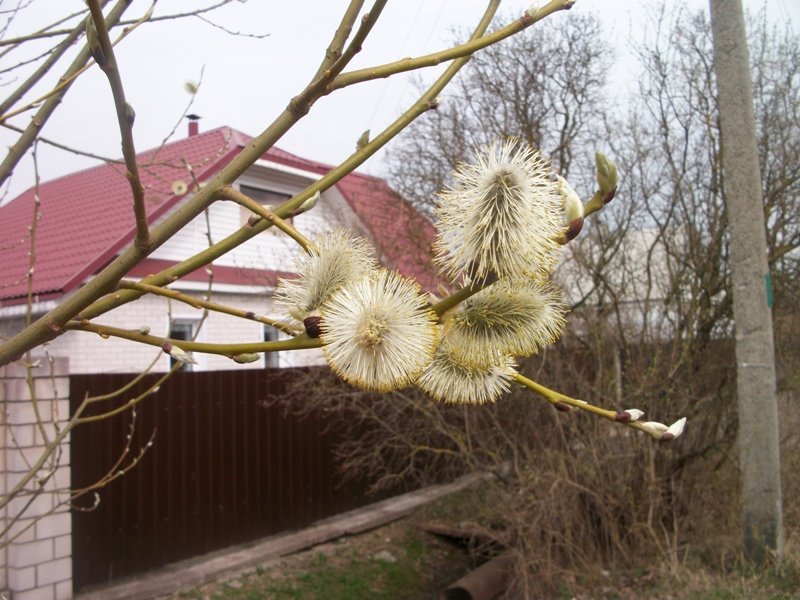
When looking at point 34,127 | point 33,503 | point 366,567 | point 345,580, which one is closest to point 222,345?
point 34,127

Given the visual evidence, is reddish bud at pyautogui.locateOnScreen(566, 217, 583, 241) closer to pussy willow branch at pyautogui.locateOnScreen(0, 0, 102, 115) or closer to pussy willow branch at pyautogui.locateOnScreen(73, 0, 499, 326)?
pussy willow branch at pyautogui.locateOnScreen(73, 0, 499, 326)

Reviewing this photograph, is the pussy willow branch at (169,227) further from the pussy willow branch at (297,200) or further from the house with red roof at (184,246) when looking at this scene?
the house with red roof at (184,246)

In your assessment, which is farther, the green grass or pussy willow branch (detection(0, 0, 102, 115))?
the green grass

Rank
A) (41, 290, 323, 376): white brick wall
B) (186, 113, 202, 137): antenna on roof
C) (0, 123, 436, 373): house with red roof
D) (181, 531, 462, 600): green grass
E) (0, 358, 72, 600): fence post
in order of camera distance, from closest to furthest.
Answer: (0, 358, 72, 600): fence post < (181, 531, 462, 600): green grass < (0, 123, 436, 373): house with red roof < (41, 290, 323, 376): white brick wall < (186, 113, 202, 137): antenna on roof

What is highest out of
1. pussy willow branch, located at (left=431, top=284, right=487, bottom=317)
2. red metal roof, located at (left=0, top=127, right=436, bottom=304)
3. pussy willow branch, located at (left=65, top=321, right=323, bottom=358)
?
red metal roof, located at (left=0, top=127, right=436, bottom=304)

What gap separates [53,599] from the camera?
5.64 m

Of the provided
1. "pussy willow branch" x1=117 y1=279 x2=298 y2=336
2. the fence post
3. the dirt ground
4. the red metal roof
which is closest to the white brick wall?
the red metal roof

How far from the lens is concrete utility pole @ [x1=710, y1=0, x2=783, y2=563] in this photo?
572 cm

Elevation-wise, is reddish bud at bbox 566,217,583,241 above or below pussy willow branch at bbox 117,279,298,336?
above

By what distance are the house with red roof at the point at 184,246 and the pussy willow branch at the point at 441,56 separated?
6.85 meters

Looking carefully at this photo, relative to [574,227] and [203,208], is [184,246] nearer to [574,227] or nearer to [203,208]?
[203,208]

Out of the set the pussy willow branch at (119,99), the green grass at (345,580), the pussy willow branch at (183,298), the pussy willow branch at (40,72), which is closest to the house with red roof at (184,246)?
the green grass at (345,580)

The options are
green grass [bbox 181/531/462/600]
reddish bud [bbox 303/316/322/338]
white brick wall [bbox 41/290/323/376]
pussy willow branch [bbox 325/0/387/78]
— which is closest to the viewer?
pussy willow branch [bbox 325/0/387/78]

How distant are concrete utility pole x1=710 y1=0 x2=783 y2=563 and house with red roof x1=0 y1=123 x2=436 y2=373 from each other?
3.20 meters
